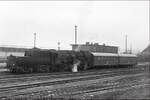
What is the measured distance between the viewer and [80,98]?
34.6ft

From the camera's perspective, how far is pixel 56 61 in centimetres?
2544

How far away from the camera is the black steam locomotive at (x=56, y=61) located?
22.5 m

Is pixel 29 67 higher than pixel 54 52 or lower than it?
lower

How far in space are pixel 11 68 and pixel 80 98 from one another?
540 inches

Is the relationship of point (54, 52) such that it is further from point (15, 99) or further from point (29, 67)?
point (15, 99)

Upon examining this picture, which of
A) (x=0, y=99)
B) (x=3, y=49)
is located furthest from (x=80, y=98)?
(x=3, y=49)

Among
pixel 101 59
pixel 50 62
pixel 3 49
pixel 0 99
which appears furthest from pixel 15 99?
pixel 3 49

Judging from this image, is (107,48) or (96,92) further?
(107,48)

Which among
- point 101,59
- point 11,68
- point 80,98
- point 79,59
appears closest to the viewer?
point 80,98

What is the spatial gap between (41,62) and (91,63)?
8.26 metres

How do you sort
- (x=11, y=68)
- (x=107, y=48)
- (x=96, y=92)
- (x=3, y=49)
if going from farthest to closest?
(x=107, y=48) → (x=3, y=49) → (x=11, y=68) → (x=96, y=92)

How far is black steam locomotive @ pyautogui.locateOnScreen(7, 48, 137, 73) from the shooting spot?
73.8 ft

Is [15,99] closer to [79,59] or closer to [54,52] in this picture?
[54,52]

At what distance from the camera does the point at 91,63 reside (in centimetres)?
3002
